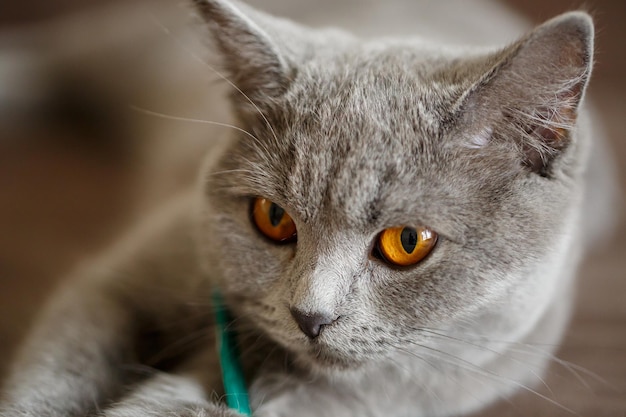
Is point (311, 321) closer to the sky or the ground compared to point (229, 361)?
closer to the sky

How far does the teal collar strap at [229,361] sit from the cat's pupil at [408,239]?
1.04ft

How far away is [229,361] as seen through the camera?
103cm

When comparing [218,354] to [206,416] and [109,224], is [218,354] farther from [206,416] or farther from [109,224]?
[109,224]

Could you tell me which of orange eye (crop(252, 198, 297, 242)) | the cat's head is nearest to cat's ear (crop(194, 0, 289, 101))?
the cat's head

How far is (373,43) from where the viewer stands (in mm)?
1151

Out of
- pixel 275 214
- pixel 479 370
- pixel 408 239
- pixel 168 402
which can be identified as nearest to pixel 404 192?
pixel 408 239

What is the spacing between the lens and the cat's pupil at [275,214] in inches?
38.7

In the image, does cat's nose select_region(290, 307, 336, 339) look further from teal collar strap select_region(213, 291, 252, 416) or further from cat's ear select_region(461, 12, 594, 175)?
cat's ear select_region(461, 12, 594, 175)

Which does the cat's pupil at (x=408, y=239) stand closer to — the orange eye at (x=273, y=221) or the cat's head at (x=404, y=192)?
the cat's head at (x=404, y=192)

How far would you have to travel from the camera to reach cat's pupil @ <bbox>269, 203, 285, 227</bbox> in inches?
38.7

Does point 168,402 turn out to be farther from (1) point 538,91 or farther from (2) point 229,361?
(1) point 538,91

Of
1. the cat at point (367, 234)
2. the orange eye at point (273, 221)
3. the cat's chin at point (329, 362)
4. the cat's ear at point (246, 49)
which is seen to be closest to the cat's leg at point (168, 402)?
the cat at point (367, 234)

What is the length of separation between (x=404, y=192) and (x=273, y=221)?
8.5 inches

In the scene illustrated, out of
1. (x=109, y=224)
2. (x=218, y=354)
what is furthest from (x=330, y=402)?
(x=109, y=224)
